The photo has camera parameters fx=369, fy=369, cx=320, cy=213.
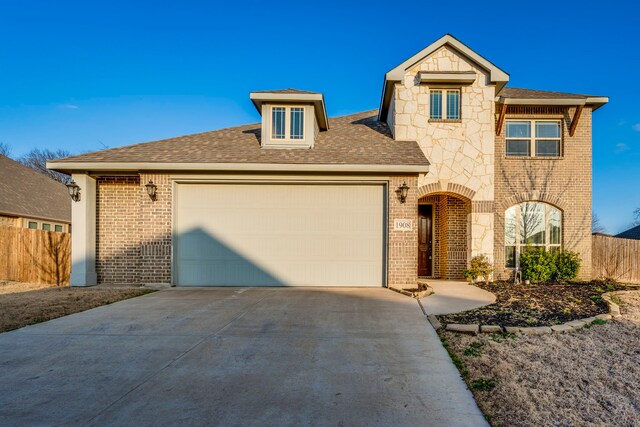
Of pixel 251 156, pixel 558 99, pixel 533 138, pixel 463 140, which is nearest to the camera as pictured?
pixel 251 156

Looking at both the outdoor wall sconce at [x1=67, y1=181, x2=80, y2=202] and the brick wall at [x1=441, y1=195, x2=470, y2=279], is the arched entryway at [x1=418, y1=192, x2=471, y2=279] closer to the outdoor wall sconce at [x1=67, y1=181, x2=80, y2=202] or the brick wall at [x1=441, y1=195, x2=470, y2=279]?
the brick wall at [x1=441, y1=195, x2=470, y2=279]

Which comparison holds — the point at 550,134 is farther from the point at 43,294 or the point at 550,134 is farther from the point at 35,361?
the point at 43,294

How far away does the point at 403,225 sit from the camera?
383 inches

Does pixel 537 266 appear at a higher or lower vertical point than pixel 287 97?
lower

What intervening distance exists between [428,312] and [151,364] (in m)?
4.77

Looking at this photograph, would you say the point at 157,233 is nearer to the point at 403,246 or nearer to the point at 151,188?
the point at 151,188

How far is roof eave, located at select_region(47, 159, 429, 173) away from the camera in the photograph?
962 centimetres

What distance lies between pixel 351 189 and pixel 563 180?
287 inches

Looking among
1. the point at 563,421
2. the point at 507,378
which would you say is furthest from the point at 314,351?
the point at 563,421

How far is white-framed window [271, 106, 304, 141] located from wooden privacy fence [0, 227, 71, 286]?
7893 millimetres

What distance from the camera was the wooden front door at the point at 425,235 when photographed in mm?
12917

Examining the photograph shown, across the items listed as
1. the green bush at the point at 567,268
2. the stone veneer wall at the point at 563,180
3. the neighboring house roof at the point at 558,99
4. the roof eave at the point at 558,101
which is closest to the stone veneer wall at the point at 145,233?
the stone veneer wall at the point at 563,180

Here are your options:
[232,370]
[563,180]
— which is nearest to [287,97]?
[232,370]

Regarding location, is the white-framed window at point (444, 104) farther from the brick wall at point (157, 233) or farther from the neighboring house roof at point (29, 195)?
the neighboring house roof at point (29, 195)
